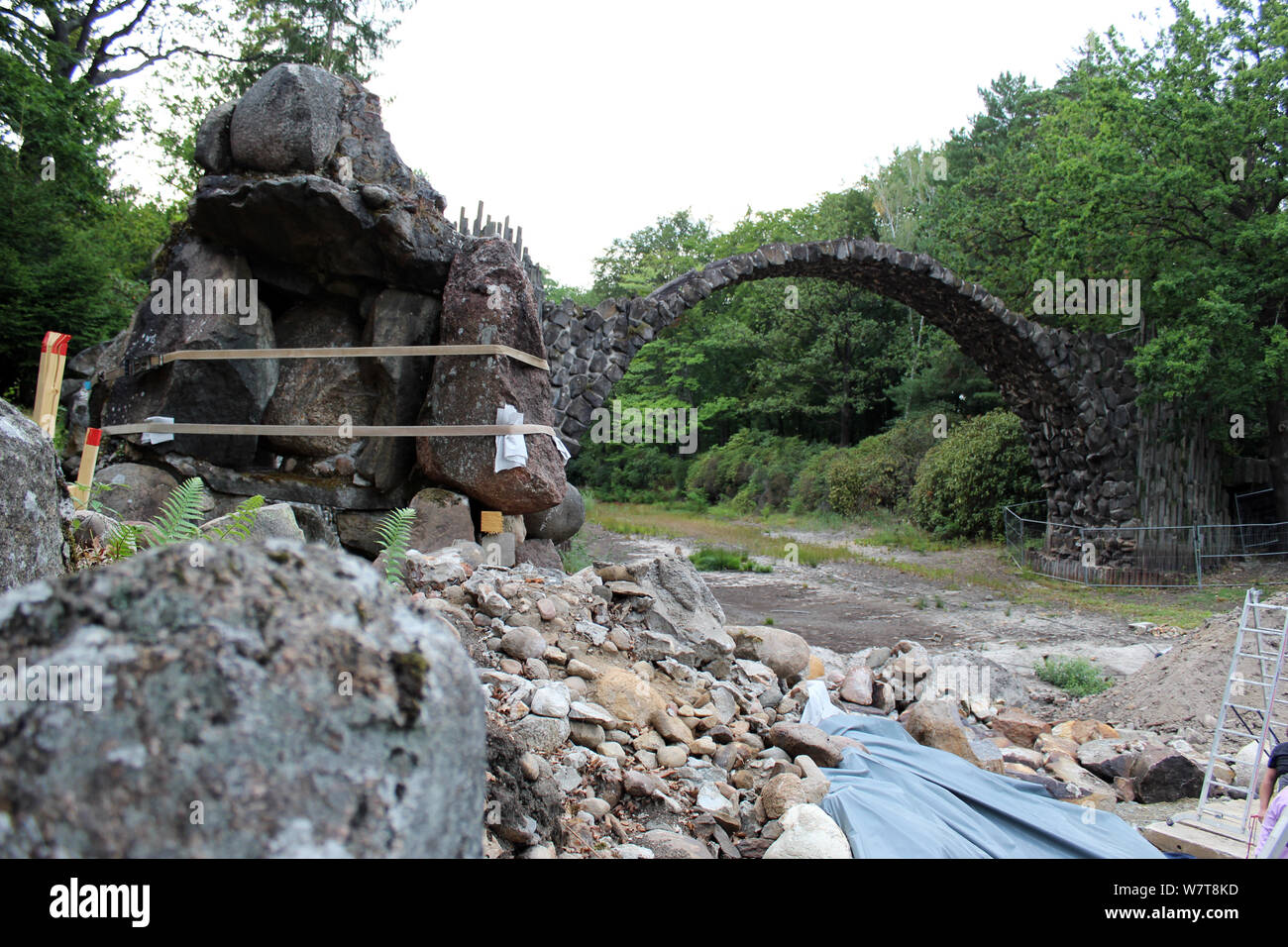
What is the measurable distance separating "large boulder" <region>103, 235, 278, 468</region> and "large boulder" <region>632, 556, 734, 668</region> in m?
3.80

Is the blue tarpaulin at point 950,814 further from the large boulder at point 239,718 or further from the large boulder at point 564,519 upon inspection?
the large boulder at point 564,519

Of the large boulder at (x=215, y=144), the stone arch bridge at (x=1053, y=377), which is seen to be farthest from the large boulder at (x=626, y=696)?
the stone arch bridge at (x=1053, y=377)

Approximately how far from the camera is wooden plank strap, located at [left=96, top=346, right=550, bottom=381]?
6254 millimetres

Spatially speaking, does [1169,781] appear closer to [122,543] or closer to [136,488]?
[122,543]

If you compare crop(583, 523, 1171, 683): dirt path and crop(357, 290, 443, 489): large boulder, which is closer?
crop(357, 290, 443, 489): large boulder

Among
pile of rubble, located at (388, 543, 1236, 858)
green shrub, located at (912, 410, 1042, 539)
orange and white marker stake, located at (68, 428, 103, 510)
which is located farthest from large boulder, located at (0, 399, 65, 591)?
green shrub, located at (912, 410, 1042, 539)

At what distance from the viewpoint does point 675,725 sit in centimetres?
354

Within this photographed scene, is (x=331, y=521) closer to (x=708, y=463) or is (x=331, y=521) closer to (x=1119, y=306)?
(x=1119, y=306)

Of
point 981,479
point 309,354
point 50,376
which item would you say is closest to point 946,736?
point 50,376

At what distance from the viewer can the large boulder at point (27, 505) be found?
165cm

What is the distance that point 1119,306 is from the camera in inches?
476

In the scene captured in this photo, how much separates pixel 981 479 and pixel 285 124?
1436 cm

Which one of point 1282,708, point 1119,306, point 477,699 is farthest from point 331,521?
point 1119,306

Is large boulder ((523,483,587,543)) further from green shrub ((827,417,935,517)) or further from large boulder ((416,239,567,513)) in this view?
green shrub ((827,417,935,517))
